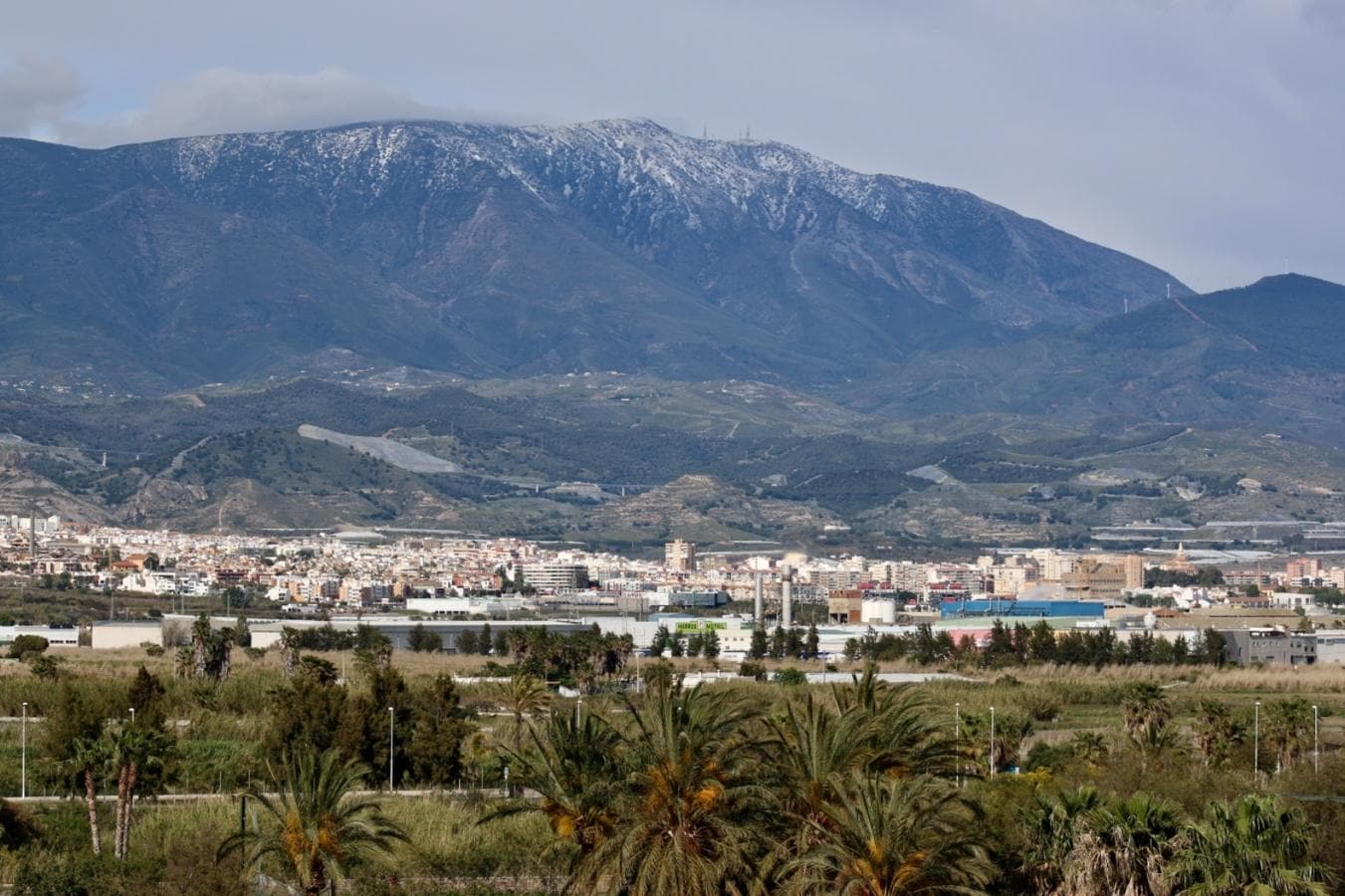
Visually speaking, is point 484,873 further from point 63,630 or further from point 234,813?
point 63,630

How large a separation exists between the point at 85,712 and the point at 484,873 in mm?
15564

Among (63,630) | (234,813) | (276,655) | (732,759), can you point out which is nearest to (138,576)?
(63,630)

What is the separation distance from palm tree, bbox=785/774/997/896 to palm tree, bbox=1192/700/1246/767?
24968mm

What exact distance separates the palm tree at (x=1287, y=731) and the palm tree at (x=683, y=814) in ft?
84.6

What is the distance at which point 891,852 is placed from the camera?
110 feet

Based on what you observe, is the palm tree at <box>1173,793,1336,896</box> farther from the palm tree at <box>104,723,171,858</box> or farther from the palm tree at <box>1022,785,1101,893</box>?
the palm tree at <box>104,723,171,858</box>

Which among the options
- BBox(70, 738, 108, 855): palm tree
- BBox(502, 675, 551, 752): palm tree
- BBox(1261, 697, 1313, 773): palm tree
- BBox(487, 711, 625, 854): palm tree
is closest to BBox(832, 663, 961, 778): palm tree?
BBox(487, 711, 625, 854): palm tree

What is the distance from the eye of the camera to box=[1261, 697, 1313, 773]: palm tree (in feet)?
198

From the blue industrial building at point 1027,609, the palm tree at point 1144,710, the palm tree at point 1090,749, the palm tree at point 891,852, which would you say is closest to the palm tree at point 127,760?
the palm tree at point 891,852

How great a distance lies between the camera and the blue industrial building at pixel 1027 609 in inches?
6521

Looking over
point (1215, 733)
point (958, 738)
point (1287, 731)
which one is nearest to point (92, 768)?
point (958, 738)

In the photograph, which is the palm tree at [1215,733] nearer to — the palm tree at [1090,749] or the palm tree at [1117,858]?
the palm tree at [1090,749]

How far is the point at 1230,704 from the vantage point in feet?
258

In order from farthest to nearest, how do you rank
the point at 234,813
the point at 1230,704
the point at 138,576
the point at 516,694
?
1. the point at 138,576
2. the point at 1230,704
3. the point at 516,694
4. the point at 234,813
